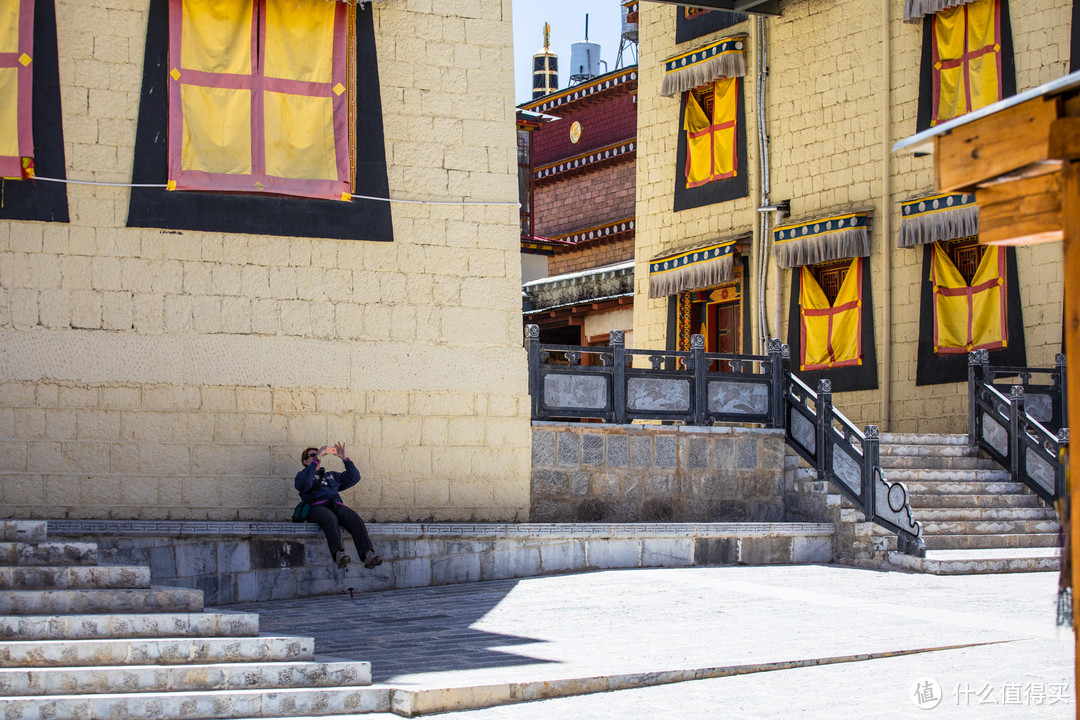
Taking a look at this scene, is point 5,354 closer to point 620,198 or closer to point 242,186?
point 242,186

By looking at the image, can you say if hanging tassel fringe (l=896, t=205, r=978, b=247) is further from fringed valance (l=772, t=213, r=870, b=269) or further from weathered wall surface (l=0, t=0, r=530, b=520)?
weathered wall surface (l=0, t=0, r=530, b=520)

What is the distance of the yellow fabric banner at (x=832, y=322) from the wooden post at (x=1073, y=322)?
14.4 m

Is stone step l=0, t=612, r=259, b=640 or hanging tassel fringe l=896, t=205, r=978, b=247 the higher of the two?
hanging tassel fringe l=896, t=205, r=978, b=247

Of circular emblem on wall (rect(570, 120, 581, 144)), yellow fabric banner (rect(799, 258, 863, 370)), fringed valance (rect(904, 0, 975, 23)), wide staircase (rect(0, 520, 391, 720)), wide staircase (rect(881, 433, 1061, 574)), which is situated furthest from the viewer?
circular emblem on wall (rect(570, 120, 581, 144))

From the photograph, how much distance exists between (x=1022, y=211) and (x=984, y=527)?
33.3 ft

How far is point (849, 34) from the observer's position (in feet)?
64.5

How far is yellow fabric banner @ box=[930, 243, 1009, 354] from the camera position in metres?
17.2

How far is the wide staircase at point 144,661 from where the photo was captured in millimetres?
6961

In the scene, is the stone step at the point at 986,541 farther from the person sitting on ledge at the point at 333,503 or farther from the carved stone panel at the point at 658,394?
the person sitting on ledge at the point at 333,503

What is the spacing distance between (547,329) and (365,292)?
578 inches

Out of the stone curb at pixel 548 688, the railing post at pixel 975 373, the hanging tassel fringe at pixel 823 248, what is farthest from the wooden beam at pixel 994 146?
the hanging tassel fringe at pixel 823 248

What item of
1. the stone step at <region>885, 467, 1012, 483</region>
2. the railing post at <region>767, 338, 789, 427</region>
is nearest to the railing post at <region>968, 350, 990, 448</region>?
the stone step at <region>885, 467, 1012, 483</region>

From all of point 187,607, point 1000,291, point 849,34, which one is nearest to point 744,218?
point 849,34

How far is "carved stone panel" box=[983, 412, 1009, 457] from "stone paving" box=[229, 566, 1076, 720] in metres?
3.24
